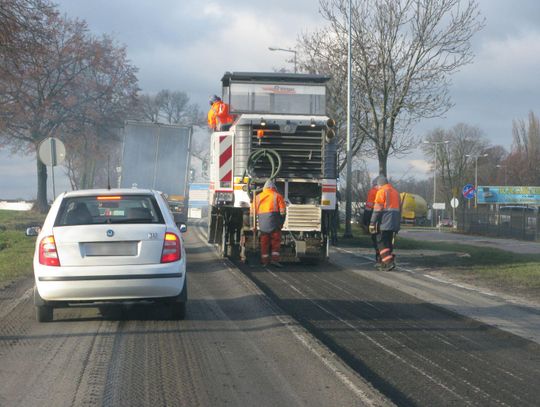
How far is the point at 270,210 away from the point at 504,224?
1259 inches

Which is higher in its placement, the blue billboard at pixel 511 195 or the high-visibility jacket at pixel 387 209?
the blue billboard at pixel 511 195

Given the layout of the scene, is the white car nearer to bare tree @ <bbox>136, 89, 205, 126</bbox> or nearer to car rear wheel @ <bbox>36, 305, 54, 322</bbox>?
car rear wheel @ <bbox>36, 305, 54, 322</bbox>

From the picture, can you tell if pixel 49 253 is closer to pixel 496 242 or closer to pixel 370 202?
pixel 370 202

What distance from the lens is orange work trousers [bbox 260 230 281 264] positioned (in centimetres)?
1544

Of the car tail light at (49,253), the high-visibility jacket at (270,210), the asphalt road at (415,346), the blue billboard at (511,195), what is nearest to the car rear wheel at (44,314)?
the car tail light at (49,253)

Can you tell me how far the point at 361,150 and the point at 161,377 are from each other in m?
28.4

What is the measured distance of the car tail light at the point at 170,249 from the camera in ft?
29.1

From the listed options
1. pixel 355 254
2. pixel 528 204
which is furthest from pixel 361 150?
pixel 528 204

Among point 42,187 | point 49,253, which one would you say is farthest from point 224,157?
point 42,187

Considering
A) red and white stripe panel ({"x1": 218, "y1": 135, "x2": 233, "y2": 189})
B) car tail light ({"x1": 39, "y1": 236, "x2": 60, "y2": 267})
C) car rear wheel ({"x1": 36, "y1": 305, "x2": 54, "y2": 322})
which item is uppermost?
red and white stripe panel ({"x1": 218, "y1": 135, "x2": 233, "y2": 189})

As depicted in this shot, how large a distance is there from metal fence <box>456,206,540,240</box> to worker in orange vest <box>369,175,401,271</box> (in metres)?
26.8

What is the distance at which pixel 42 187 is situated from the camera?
4575 centimetres

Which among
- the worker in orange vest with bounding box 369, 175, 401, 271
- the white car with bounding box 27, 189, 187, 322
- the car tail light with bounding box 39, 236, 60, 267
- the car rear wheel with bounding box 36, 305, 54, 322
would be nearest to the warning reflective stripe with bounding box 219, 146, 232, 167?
the worker in orange vest with bounding box 369, 175, 401, 271

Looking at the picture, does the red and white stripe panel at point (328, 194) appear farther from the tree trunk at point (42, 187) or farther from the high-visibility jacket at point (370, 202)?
the tree trunk at point (42, 187)
